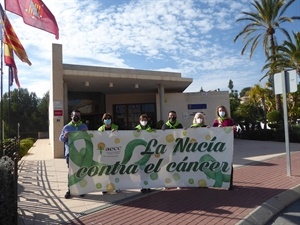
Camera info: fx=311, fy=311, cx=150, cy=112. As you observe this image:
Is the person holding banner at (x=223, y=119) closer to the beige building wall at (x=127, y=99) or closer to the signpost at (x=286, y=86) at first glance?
the signpost at (x=286, y=86)

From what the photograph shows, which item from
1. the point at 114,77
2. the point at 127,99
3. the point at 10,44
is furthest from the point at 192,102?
the point at 10,44

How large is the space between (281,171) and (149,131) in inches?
178

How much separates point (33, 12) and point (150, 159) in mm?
4918

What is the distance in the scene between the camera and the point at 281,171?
893 cm

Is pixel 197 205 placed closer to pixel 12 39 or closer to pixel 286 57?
pixel 12 39

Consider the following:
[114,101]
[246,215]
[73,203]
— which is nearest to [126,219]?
[73,203]

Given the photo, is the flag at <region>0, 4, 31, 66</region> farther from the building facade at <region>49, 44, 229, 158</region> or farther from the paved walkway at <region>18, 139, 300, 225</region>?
the paved walkway at <region>18, 139, 300, 225</region>

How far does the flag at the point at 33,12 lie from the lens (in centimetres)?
802

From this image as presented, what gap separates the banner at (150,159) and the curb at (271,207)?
3.68ft

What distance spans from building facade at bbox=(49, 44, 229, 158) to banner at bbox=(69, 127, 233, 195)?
8160 millimetres

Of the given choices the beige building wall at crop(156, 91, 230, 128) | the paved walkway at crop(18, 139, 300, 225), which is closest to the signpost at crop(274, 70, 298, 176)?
the paved walkway at crop(18, 139, 300, 225)

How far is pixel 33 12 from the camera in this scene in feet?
26.6

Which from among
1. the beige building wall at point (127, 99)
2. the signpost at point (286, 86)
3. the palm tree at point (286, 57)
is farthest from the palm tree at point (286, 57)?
the signpost at point (286, 86)

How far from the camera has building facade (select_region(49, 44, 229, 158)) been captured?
14.5 meters
